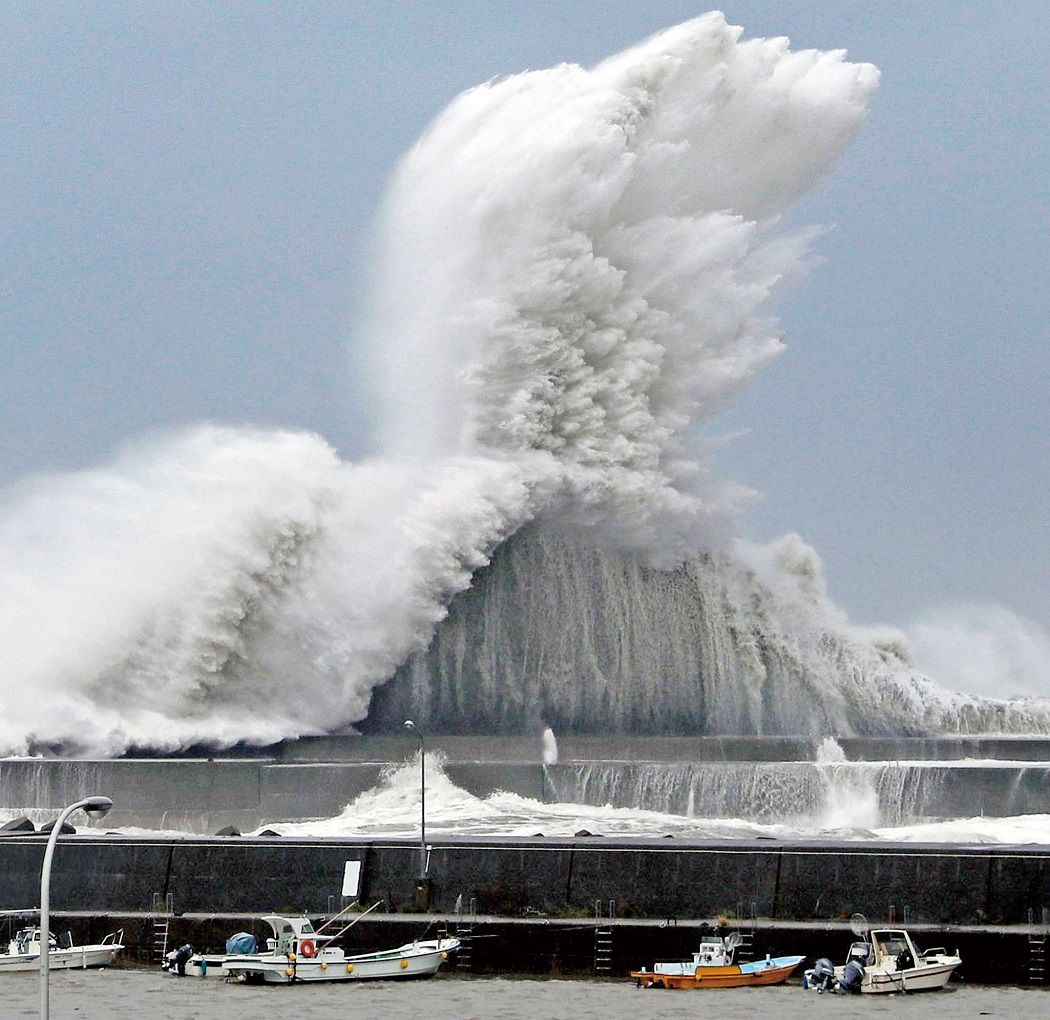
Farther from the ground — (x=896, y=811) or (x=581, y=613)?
(x=581, y=613)

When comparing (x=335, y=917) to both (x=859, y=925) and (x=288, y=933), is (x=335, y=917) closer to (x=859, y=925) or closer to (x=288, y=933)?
(x=288, y=933)

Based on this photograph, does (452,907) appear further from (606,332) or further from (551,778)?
(606,332)

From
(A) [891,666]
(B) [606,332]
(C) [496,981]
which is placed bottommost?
(C) [496,981]

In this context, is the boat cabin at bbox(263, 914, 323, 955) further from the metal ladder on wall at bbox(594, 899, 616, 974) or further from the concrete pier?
the metal ladder on wall at bbox(594, 899, 616, 974)

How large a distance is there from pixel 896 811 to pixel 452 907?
11.4 meters

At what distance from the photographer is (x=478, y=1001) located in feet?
76.8

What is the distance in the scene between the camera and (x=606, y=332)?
42844 millimetres

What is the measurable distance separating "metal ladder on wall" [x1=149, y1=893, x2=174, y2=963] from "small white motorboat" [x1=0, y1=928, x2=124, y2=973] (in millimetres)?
481

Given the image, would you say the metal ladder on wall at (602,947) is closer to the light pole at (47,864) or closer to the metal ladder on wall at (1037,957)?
the metal ladder on wall at (1037,957)

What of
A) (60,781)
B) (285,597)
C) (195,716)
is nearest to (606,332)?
(285,597)

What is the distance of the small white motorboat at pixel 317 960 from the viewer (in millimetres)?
25031

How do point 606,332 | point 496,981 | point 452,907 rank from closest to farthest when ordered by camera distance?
point 496,981 < point 452,907 < point 606,332

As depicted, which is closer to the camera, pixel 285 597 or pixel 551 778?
pixel 551 778

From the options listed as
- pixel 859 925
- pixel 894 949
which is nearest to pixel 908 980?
pixel 894 949
